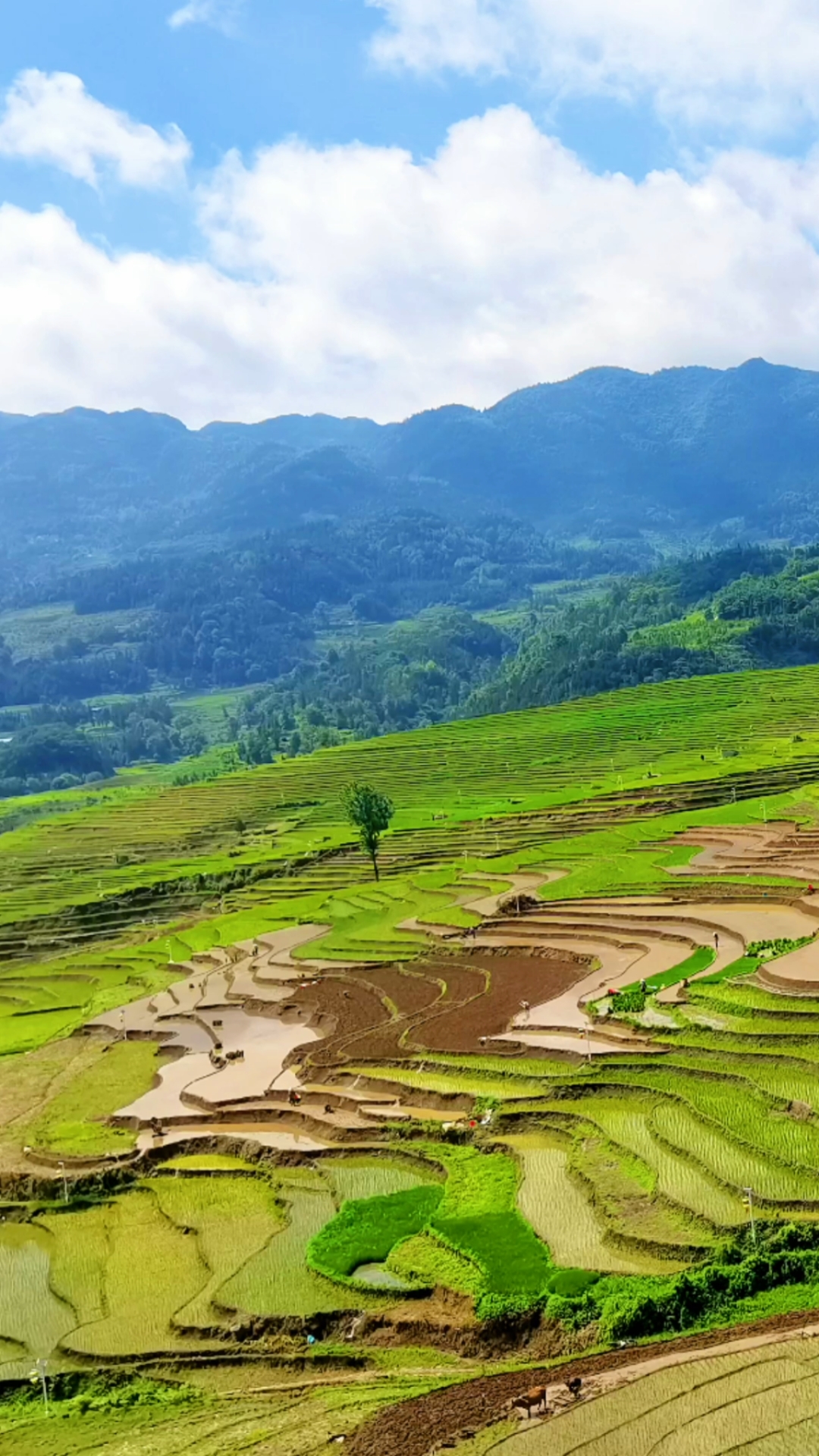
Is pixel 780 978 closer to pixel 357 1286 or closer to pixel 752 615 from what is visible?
pixel 357 1286

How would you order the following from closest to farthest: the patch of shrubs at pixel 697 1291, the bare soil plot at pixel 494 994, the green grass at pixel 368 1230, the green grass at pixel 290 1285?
1. the patch of shrubs at pixel 697 1291
2. the green grass at pixel 290 1285
3. the green grass at pixel 368 1230
4. the bare soil plot at pixel 494 994

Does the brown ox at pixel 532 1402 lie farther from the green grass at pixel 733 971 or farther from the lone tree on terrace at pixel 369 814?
the lone tree on terrace at pixel 369 814

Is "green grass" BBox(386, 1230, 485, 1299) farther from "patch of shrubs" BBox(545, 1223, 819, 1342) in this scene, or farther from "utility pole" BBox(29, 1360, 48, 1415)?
"utility pole" BBox(29, 1360, 48, 1415)

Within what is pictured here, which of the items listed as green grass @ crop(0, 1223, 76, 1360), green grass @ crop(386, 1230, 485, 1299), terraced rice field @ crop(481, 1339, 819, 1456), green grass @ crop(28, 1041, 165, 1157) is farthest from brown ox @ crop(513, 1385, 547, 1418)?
green grass @ crop(28, 1041, 165, 1157)

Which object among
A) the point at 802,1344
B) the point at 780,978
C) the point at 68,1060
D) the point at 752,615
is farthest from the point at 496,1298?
the point at 752,615

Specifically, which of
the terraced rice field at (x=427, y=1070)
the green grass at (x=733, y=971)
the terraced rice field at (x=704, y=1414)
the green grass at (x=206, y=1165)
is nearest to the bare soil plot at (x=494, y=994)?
the terraced rice field at (x=427, y=1070)

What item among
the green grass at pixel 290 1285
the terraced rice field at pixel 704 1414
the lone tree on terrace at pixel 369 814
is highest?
the lone tree on terrace at pixel 369 814

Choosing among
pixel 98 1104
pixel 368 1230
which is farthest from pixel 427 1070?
pixel 98 1104
